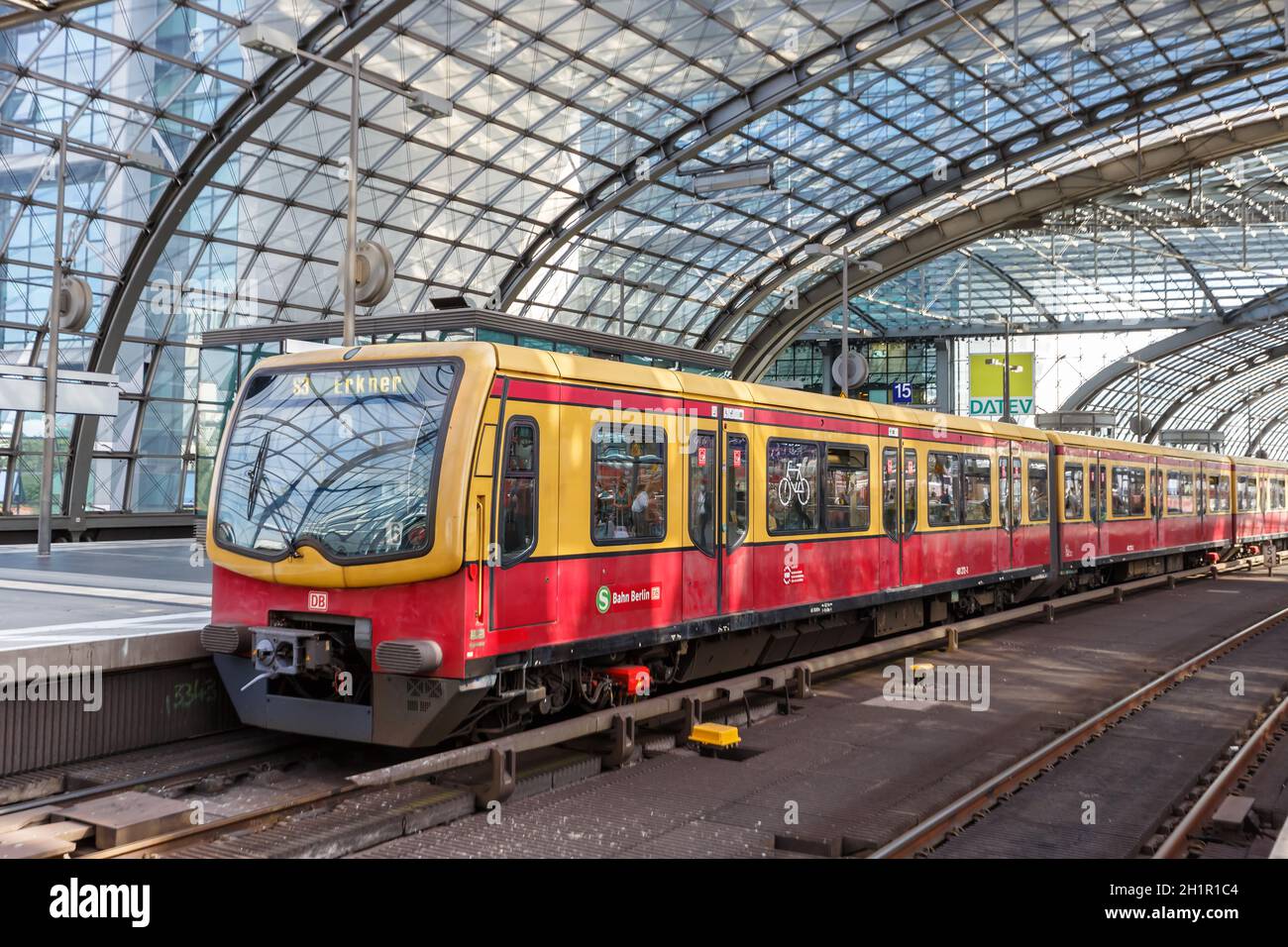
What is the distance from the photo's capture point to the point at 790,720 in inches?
484

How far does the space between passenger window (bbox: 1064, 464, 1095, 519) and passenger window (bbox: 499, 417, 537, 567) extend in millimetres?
16016

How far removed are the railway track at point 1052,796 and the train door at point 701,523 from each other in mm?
3371

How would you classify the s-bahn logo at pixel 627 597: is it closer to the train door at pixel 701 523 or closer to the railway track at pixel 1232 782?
the train door at pixel 701 523

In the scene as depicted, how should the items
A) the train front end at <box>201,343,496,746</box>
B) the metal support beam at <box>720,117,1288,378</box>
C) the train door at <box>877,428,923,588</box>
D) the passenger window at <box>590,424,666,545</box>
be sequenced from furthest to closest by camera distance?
the metal support beam at <box>720,117,1288,378</box>
the train door at <box>877,428,923,588</box>
the passenger window at <box>590,424,666,545</box>
the train front end at <box>201,343,496,746</box>

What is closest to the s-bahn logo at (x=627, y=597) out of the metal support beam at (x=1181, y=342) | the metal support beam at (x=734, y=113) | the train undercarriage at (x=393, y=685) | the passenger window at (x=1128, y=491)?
the train undercarriage at (x=393, y=685)

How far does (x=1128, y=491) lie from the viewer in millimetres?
26625

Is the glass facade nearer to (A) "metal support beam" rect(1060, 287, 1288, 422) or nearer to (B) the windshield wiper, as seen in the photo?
(A) "metal support beam" rect(1060, 287, 1288, 422)

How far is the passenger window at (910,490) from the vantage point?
637 inches

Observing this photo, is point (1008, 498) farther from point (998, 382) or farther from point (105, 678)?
point (998, 382)

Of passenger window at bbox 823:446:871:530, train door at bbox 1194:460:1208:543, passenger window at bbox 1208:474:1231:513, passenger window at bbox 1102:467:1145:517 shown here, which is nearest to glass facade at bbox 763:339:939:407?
passenger window at bbox 1208:474:1231:513

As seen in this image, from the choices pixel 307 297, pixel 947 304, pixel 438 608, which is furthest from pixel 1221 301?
pixel 438 608

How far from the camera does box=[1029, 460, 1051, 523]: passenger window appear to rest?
21.2 metres
